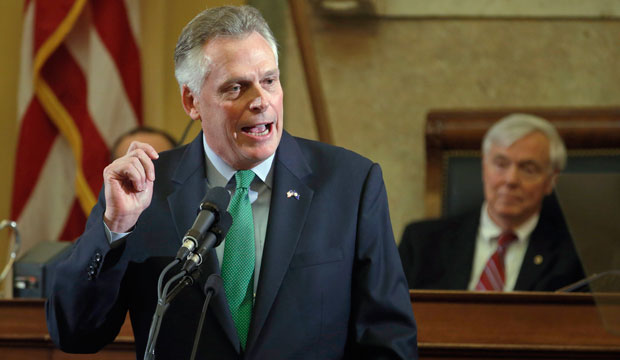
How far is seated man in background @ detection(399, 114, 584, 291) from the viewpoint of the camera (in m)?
3.42

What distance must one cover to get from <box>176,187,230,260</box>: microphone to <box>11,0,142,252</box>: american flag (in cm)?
263

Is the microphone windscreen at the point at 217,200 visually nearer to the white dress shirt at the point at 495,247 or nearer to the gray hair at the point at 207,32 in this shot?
the gray hair at the point at 207,32

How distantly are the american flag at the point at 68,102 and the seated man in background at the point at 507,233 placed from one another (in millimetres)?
1549

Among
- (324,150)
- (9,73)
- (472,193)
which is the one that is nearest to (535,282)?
(472,193)

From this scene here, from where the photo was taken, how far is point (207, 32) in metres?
1.89

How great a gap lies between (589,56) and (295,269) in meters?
3.82

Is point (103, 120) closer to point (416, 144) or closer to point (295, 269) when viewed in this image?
point (416, 144)

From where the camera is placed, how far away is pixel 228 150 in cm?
198

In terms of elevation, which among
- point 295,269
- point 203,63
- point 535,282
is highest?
point 203,63

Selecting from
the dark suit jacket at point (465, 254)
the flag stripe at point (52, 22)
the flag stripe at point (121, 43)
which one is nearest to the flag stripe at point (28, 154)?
the flag stripe at point (52, 22)

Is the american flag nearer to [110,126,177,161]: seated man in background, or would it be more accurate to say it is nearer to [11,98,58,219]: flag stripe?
[11,98,58,219]: flag stripe

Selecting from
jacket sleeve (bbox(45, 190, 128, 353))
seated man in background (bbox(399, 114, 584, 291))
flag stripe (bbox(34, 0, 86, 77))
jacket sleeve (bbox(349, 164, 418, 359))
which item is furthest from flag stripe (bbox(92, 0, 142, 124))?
jacket sleeve (bbox(349, 164, 418, 359))

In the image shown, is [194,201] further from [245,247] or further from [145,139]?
[145,139]

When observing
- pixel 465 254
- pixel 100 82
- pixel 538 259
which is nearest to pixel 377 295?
pixel 538 259
